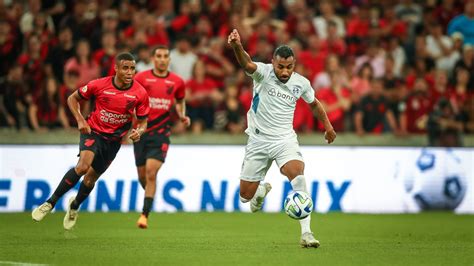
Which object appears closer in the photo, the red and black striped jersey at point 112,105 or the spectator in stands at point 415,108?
the red and black striped jersey at point 112,105

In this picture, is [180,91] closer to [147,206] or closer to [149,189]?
[149,189]

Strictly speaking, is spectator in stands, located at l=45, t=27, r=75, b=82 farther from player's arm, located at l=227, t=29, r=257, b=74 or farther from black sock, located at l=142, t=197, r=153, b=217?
player's arm, located at l=227, t=29, r=257, b=74

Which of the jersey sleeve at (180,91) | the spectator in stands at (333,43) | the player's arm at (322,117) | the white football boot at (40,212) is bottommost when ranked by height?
the white football boot at (40,212)

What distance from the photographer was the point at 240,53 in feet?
37.7

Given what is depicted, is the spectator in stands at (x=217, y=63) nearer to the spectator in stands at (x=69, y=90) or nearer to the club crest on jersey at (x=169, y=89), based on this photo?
the spectator in stands at (x=69, y=90)

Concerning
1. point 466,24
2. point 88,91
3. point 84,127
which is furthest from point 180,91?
point 466,24

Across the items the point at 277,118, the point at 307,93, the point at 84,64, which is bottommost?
the point at 84,64

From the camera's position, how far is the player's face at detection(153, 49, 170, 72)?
1505 centimetres

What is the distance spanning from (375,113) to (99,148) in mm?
8247

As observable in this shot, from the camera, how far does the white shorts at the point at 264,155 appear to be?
12137mm

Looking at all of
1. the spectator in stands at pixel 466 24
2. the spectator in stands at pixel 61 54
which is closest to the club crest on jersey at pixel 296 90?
the spectator in stands at pixel 61 54

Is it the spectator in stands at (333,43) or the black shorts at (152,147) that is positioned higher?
the spectator in stands at (333,43)

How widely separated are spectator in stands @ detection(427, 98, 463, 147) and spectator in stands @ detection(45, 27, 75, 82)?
7.38 m

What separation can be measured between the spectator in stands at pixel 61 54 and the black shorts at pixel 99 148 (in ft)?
22.4
